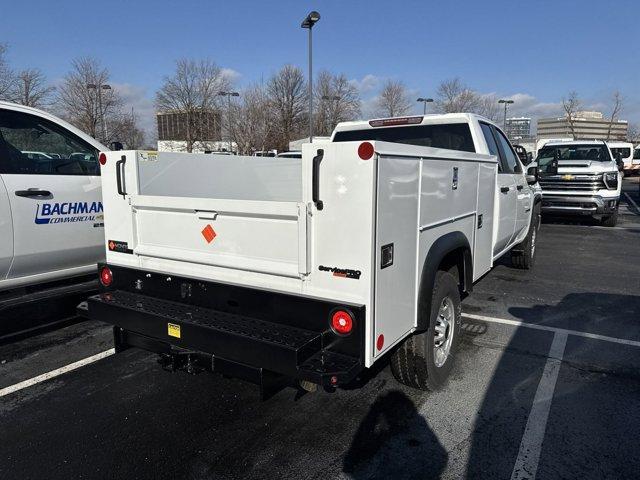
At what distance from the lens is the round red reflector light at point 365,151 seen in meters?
2.51

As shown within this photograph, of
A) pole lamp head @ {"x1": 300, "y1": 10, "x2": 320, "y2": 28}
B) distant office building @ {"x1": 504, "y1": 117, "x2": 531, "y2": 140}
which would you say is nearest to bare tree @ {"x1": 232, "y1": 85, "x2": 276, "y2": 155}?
pole lamp head @ {"x1": 300, "y1": 10, "x2": 320, "y2": 28}

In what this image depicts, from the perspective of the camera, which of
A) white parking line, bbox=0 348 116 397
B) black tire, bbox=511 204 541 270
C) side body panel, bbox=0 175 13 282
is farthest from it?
black tire, bbox=511 204 541 270

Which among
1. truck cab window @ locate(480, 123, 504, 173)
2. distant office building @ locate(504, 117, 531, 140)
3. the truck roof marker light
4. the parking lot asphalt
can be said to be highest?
distant office building @ locate(504, 117, 531, 140)

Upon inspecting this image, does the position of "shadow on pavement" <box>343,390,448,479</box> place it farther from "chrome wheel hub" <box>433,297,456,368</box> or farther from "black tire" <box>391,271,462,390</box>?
"chrome wheel hub" <box>433,297,456,368</box>

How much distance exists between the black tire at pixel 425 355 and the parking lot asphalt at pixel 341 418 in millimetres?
145

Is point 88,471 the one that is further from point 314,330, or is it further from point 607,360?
point 607,360

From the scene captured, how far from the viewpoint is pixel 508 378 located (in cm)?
400

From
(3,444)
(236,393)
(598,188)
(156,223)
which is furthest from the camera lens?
(598,188)

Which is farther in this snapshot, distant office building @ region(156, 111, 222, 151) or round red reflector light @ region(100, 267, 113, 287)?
distant office building @ region(156, 111, 222, 151)

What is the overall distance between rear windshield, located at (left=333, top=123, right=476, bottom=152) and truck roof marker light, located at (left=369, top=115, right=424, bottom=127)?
0.15 ft

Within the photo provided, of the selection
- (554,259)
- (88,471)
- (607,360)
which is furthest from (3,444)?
(554,259)

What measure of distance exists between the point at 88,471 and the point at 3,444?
0.74 m

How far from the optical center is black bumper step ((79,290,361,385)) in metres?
2.62

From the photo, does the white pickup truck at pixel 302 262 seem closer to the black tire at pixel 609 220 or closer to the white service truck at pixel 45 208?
the white service truck at pixel 45 208
